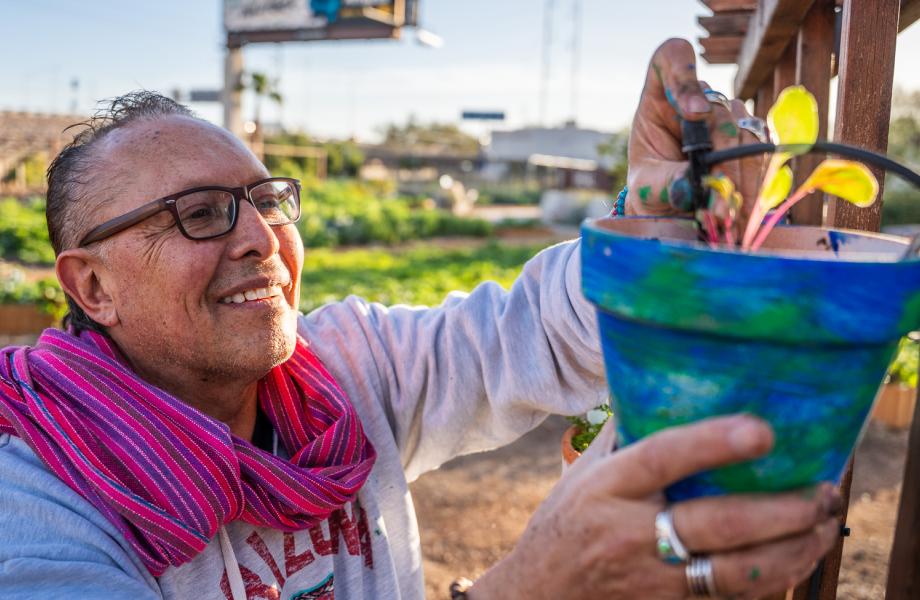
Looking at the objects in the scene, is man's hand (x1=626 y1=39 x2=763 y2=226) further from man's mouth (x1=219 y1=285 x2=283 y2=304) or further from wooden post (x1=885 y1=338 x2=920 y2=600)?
man's mouth (x1=219 y1=285 x2=283 y2=304)

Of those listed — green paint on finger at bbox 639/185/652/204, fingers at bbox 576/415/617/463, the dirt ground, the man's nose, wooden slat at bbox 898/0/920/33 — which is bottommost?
the dirt ground

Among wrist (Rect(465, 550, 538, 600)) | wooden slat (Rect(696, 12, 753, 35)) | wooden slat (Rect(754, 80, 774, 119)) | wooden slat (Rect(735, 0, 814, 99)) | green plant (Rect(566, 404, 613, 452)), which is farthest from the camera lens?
wooden slat (Rect(754, 80, 774, 119))

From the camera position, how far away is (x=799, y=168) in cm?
243

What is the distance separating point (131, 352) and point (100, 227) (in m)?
0.31

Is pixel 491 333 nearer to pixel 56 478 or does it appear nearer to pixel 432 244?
pixel 56 478

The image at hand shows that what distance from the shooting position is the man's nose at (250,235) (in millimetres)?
1671

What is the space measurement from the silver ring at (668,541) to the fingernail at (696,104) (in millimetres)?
501

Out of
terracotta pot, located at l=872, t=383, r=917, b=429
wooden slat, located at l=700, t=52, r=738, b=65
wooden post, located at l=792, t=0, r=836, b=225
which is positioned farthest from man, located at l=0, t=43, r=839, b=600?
terracotta pot, located at l=872, t=383, r=917, b=429

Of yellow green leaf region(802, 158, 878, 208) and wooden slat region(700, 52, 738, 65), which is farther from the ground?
wooden slat region(700, 52, 738, 65)

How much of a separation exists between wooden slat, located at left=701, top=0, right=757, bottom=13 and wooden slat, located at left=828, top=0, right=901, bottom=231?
1351 millimetres

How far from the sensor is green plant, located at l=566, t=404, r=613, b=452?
A: 209 cm

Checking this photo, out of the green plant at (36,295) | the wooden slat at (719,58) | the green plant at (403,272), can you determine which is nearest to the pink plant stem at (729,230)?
the wooden slat at (719,58)

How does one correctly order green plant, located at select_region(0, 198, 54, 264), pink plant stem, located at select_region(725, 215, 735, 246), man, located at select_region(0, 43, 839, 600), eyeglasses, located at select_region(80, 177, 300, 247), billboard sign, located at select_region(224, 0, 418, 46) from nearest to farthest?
pink plant stem, located at select_region(725, 215, 735, 246), man, located at select_region(0, 43, 839, 600), eyeglasses, located at select_region(80, 177, 300, 247), green plant, located at select_region(0, 198, 54, 264), billboard sign, located at select_region(224, 0, 418, 46)

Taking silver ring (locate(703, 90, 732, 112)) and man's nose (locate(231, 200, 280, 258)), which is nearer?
silver ring (locate(703, 90, 732, 112))
